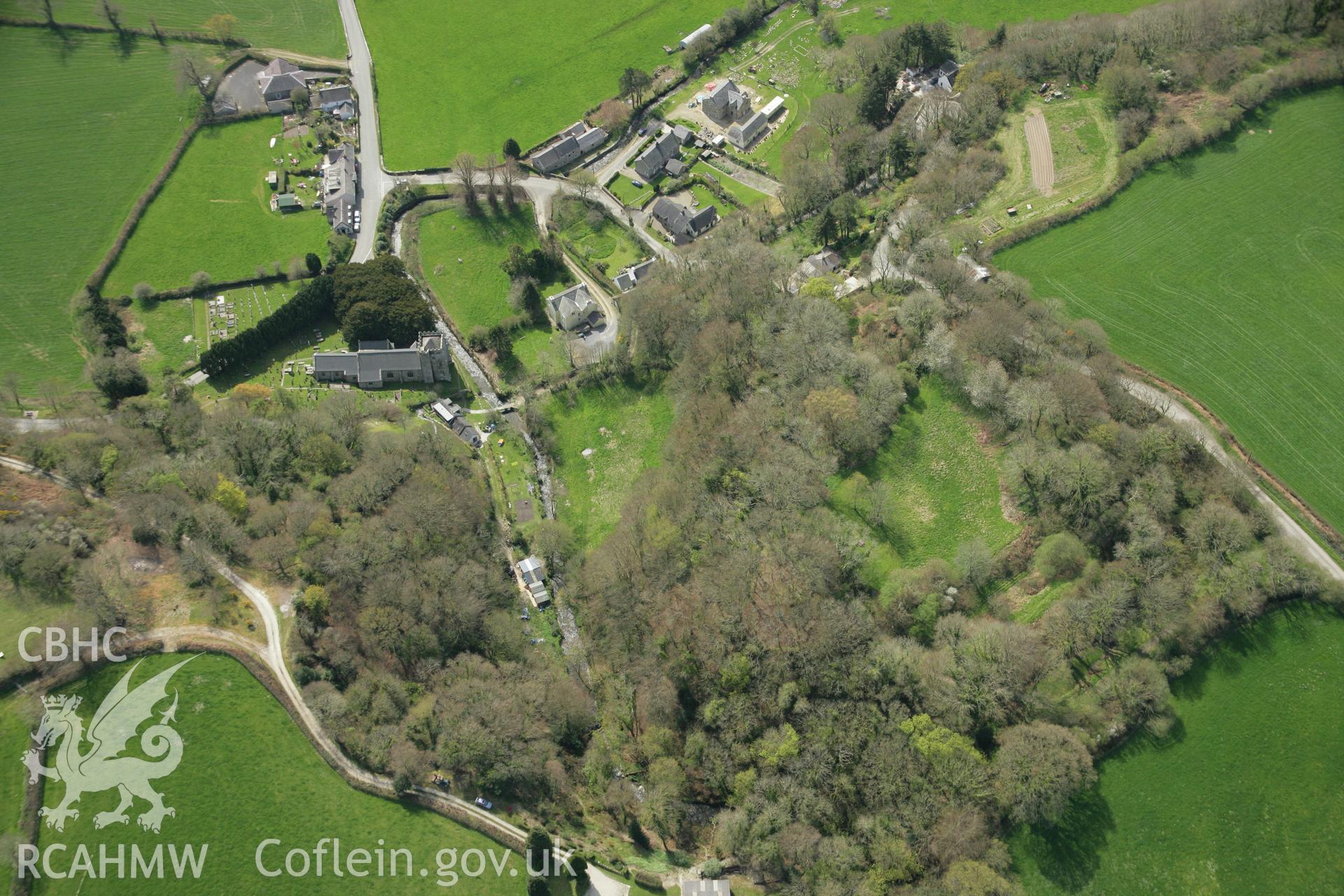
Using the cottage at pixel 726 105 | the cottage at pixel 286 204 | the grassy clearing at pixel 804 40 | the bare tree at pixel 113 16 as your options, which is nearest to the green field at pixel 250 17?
the bare tree at pixel 113 16

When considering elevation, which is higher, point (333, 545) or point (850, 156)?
point (850, 156)

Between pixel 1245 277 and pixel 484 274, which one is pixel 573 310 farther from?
pixel 1245 277

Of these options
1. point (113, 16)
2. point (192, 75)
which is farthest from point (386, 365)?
point (113, 16)

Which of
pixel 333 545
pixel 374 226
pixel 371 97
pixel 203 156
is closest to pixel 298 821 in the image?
pixel 333 545

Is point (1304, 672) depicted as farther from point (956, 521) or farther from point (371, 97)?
point (371, 97)

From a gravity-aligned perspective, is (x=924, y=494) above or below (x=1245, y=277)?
below

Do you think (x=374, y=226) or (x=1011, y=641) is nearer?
(x=1011, y=641)

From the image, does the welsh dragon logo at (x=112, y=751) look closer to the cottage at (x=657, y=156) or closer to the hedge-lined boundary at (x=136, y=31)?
the cottage at (x=657, y=156)

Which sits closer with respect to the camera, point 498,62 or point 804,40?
point 498,62
